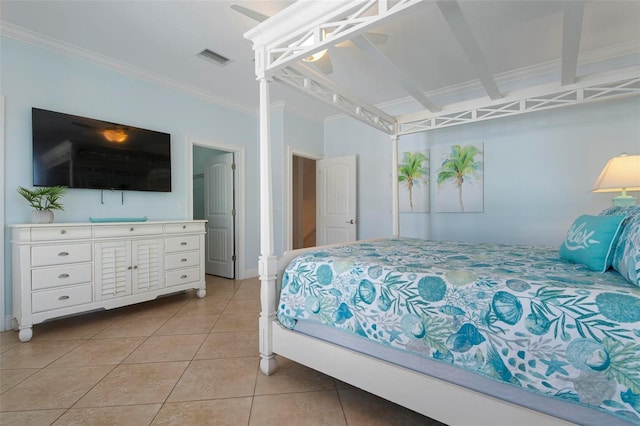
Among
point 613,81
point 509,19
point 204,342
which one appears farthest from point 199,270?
point 613,81

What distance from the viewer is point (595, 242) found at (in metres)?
1.39

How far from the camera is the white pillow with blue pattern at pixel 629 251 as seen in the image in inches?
42.6

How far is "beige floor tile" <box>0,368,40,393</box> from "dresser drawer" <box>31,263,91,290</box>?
0.71 metres

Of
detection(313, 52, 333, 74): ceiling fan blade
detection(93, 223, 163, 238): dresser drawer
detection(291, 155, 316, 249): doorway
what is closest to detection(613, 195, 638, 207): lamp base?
detection(313, 52, 333, 74): ceiling fan blade

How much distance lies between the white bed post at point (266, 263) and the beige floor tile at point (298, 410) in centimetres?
27

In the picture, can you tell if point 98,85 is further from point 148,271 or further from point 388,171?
point 388,171

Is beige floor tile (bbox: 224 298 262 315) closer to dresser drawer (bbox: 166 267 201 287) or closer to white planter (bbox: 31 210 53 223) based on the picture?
dresser drawer (bbox: 166 267 201 287)

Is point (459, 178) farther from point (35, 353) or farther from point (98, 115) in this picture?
point (35, 353)

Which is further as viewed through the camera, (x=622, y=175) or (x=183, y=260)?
(x=183, y=260)

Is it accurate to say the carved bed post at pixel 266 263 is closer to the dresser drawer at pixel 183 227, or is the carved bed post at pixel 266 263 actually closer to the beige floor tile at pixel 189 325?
the beige floor tile at pixel 189 325

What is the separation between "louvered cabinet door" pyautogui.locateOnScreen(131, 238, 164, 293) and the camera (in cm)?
291

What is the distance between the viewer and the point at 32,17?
7.80 feet

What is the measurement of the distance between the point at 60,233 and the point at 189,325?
1342mm

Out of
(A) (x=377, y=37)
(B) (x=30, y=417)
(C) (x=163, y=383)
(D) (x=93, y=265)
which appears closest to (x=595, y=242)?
(A) (x=377, y=37)
